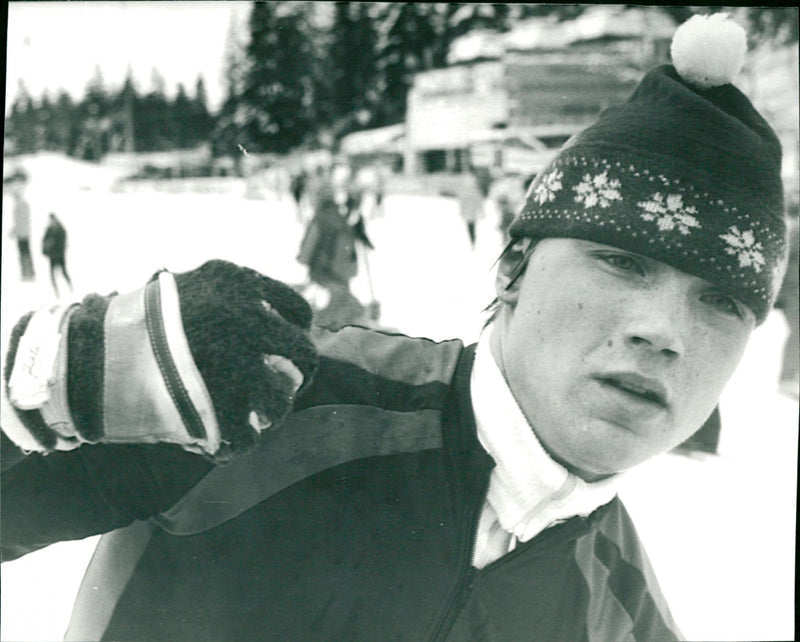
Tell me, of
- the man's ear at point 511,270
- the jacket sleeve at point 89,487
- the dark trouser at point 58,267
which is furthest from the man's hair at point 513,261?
the dark trouser at point 58,267

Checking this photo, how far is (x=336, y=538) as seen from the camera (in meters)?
1.49

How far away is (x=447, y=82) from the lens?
1.59 m

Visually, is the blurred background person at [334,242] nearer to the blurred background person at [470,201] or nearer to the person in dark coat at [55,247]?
the blurred background person at [470,201]

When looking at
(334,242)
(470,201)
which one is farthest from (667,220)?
(334,242)

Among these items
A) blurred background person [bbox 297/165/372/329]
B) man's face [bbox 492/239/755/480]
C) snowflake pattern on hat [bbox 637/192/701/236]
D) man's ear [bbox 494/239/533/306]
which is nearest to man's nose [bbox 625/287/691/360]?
man's face [bbox 492/239/755/480]

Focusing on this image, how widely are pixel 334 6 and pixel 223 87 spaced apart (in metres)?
0.27

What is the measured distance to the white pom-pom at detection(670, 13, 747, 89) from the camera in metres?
1.48

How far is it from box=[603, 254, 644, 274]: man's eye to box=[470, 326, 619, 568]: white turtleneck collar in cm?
29

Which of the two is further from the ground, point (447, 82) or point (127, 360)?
point (447, 82)

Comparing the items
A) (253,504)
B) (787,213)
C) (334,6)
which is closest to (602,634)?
(253,504)

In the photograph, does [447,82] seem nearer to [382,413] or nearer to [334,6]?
[334,6]

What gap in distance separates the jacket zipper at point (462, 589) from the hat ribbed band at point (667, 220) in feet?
1.70

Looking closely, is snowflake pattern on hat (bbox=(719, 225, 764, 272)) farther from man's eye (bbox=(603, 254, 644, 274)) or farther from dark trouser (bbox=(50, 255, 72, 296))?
dark trouser (bbox=(50, 255, 72, 296))

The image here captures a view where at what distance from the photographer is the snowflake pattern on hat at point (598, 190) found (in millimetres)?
1416
